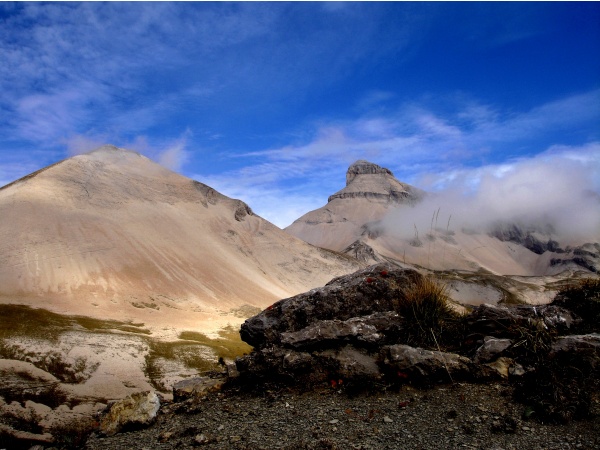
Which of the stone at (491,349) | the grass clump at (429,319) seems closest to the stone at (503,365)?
the stone at (491,349)

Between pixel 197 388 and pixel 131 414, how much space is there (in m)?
1.71

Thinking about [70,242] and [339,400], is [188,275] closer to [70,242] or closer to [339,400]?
[70,242]

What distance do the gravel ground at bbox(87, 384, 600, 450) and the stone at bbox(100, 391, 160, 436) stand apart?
23cm

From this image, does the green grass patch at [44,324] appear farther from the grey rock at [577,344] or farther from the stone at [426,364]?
the grey rock at [577,344]

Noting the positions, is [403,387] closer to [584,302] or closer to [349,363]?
[349,363]

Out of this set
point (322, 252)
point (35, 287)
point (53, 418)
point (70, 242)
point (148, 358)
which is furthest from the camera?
point (322, 252)

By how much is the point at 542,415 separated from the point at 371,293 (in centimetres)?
575

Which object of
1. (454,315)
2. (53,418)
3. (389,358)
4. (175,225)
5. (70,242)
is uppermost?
(175,225)

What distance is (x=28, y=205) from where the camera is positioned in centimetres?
5066

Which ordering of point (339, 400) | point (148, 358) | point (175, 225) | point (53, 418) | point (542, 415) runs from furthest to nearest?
point (175, 225) < point (148, 358) < point (53, 418) < point (339, 400) < point (542, 415)

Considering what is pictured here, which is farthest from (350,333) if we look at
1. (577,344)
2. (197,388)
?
(577,344)

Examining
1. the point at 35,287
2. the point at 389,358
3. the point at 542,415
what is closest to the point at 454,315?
the point at 389,358

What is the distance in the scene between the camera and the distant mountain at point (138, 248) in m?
39.6

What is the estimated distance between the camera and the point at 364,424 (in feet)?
24.9
